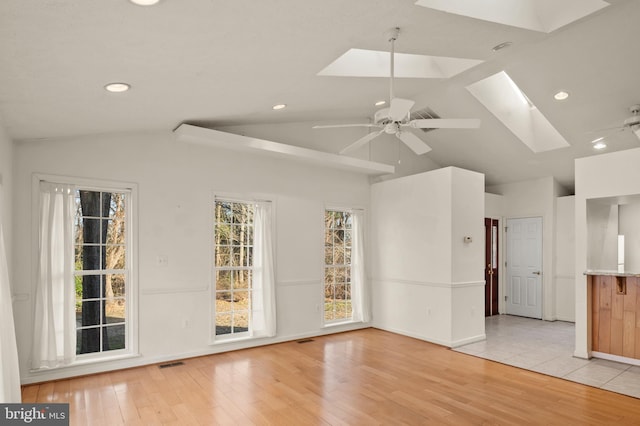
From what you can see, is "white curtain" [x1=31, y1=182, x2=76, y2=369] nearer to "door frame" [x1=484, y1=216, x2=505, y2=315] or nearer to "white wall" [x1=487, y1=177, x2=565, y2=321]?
"door frame" [x1=484, y1=216, x2=505, y2=315]

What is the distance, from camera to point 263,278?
5781 millimetres

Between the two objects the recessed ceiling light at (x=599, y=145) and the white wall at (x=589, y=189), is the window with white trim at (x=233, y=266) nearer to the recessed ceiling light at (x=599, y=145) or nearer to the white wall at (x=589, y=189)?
the white wall at (x=589, y=189)

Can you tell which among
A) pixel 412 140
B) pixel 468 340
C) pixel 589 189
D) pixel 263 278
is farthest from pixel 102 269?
pixel 589 189

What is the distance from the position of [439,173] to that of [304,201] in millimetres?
2136

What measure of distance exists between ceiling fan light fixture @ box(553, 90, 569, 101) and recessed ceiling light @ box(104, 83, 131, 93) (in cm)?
528

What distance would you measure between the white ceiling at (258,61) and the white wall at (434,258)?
139 cm

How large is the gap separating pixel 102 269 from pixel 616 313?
6.37 metres

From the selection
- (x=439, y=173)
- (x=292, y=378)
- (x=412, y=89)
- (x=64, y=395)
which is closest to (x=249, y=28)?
(x=412, y=89)

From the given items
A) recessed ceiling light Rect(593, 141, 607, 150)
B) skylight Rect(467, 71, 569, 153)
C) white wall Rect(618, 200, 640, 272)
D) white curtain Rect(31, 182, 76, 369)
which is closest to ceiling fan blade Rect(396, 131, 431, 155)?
skylight Rect(467, 71, 569, 153)

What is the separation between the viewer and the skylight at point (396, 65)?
391cm

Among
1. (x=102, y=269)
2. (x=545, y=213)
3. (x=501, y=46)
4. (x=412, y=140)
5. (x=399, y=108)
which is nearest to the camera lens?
(x=399, y=108)

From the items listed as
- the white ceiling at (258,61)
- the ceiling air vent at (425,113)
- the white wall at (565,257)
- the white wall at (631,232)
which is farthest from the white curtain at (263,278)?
the white wall at (565,257)

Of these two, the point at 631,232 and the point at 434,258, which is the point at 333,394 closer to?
the point at 434,258

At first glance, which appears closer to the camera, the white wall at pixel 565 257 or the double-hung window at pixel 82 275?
the double-hung window at pixel 82 275
